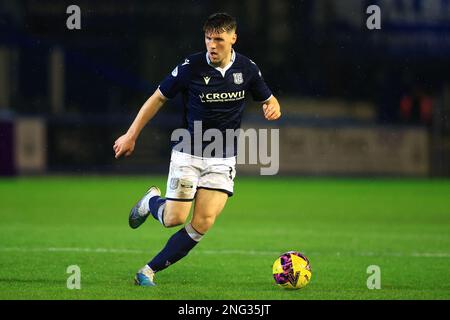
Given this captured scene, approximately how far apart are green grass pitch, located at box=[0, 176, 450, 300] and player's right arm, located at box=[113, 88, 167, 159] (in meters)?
1.01

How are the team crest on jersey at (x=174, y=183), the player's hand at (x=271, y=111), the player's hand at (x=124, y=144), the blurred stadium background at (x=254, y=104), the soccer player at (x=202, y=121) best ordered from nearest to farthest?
the player's hand at (x=124, y=144) → the soccer player at (x=202, y=121) → the team crest on jersey at (x=174, y=183) → the player's hand at (x=271, y=111) → the blurred stadium background at (x=254, y=104)

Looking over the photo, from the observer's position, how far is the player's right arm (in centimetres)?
753

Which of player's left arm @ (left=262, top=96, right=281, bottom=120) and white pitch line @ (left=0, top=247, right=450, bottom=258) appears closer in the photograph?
player's left arm @ (left=262, top=96, right=281, bottom=120)

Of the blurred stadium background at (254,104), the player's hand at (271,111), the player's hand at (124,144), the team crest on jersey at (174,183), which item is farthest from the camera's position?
the blurred stadium background at (254,104)

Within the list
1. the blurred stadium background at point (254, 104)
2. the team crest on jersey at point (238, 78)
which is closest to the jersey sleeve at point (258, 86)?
the team crest on jersey at point (238, 78)

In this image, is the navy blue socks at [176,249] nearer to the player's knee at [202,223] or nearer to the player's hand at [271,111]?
the player's knee at [202,223]

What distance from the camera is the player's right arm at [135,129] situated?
753 centimetres

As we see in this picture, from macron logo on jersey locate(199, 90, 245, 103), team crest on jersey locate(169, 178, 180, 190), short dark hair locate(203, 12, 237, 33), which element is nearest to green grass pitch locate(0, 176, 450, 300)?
team crest on jersey locate(169, 178, 180, 190)

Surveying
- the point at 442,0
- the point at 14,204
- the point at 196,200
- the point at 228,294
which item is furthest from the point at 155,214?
the point at 442,0

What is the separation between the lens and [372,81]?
24625 millimetres

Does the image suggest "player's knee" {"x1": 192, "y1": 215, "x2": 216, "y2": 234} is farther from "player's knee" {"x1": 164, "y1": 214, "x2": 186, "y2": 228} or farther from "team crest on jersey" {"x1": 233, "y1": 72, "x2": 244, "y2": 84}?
"team crest on jersey" {"x1": 233, "y1": 72, "x2": 244, "y2": 84}

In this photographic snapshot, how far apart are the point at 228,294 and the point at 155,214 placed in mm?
1197

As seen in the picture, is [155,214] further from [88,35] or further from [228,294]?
[88,35]

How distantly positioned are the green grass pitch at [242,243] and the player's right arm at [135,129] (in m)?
1.01
